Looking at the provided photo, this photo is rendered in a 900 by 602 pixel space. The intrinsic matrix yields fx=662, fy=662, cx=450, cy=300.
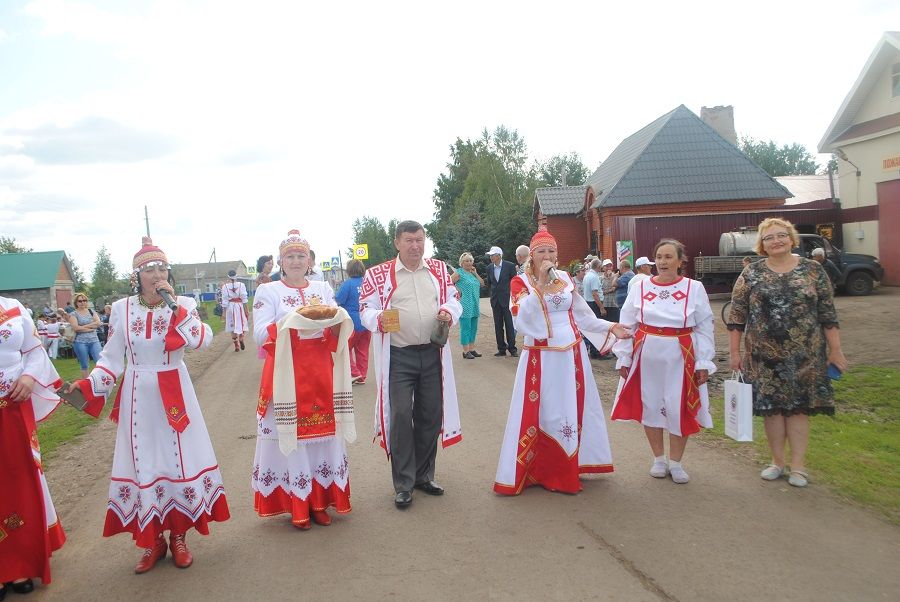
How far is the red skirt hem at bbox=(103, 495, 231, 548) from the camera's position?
13.4 ft

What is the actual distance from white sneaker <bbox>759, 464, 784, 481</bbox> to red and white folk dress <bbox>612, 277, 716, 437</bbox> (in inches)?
23.6

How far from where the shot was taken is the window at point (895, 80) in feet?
71.6

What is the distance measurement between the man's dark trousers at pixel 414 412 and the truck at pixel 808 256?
1626cm

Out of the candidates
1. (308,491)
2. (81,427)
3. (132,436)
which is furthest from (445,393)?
(81,427)

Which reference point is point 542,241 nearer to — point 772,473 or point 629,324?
point 629,324

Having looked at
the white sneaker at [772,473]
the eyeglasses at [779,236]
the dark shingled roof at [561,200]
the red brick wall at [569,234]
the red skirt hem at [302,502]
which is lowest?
the white sneaker at [772,473]

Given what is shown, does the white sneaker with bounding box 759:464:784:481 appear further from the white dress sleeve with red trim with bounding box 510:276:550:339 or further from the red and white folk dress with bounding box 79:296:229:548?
the red and white folk dress with bounding box 79:296:229:548

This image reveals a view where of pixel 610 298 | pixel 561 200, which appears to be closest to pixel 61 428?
pixel 610 298

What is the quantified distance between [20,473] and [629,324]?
439 centimetres

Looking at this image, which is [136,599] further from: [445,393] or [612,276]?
[612,276]

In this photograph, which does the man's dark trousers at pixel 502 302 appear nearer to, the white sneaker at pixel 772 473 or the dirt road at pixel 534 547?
the dirt road at pixel 534 547

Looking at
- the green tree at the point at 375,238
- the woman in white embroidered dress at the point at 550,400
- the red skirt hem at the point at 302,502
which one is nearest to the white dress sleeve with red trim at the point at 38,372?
the red skirt hem at the point at 302,502

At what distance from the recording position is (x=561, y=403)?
5.16 meters

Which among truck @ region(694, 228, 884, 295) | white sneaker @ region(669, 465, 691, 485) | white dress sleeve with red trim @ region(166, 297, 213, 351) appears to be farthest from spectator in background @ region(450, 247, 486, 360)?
truck @ region(694, 228, 884, 295)
